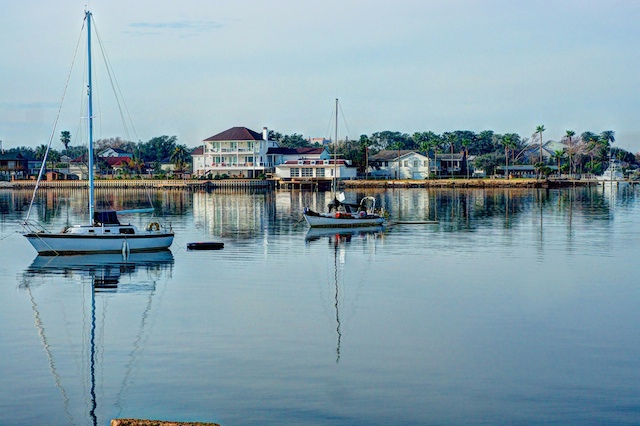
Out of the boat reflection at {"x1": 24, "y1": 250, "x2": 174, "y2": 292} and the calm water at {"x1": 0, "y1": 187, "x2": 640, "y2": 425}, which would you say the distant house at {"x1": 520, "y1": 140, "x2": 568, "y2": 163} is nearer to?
the calm water at {"x1": 0, "y1": 187, "x2": 640, "y2": 425}

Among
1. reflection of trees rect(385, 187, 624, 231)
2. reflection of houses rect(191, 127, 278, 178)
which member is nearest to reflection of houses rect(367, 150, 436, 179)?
reflection of houses rect(191, 127, 278, 178)

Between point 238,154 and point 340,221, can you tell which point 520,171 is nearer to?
point 238,154

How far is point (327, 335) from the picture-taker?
23891 millimetres

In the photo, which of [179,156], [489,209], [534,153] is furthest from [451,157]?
[489,209]

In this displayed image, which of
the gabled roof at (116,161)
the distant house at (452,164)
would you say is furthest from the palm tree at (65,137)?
the distant house at (452,164)

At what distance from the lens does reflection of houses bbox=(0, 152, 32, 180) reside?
6220 inches

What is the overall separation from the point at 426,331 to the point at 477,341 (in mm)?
1889

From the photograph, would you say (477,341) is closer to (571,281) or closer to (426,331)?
(426,331)

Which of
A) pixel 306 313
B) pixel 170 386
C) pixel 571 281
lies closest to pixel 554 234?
pixel 571 281

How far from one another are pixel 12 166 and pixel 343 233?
401 feet

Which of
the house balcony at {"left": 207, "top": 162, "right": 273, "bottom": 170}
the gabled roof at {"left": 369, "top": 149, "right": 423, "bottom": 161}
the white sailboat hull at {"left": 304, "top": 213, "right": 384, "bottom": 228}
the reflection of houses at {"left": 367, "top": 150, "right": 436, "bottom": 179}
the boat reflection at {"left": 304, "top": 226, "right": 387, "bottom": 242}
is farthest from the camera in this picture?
the gabled roof at {"left": 369, "top": 149, "right": 423, "bottom": 161}

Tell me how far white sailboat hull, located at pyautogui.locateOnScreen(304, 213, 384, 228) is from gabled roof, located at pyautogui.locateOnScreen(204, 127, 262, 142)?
87.1 meters

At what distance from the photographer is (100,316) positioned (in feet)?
87.7

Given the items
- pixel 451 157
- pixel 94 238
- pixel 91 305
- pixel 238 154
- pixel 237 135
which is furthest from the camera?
pixel 451 157
